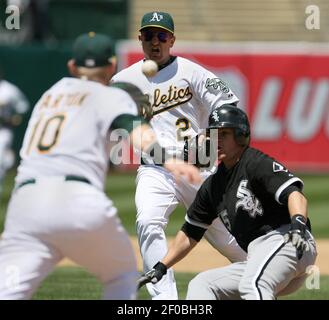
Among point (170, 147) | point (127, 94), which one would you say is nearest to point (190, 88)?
point (170, 147)

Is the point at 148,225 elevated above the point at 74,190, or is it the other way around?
the point at 74,190

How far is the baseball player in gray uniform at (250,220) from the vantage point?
6.08 m


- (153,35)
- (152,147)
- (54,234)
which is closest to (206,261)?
(153,35)

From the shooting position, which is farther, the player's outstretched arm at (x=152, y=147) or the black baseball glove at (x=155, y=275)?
the black baseball glove at (x=155, y=275)

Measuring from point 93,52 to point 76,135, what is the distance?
0.51 m

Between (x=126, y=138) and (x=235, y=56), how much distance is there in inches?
588

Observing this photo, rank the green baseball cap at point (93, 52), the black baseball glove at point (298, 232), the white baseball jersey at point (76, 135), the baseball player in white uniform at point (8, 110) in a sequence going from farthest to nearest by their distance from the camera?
the baseball player in white uniform at point (8, 110) → the black baseball glove at point (298, 232) → the green baseball cap at point (93, 52) → the white baseball jersey at point (76, 135)

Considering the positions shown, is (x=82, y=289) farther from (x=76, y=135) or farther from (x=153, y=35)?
(x=76, y=135)

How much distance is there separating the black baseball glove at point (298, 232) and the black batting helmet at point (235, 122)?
74cm

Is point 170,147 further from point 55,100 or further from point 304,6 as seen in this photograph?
point 304,6

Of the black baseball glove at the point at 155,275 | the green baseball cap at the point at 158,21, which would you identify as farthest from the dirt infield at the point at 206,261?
the black baseball glove at the point at 155,275

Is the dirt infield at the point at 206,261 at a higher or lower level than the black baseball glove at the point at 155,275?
lower

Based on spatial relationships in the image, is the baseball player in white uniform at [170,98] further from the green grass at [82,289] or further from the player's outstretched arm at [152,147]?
the player's outstretched arm at [152,147]

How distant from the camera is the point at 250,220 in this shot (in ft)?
Result: 21.2
